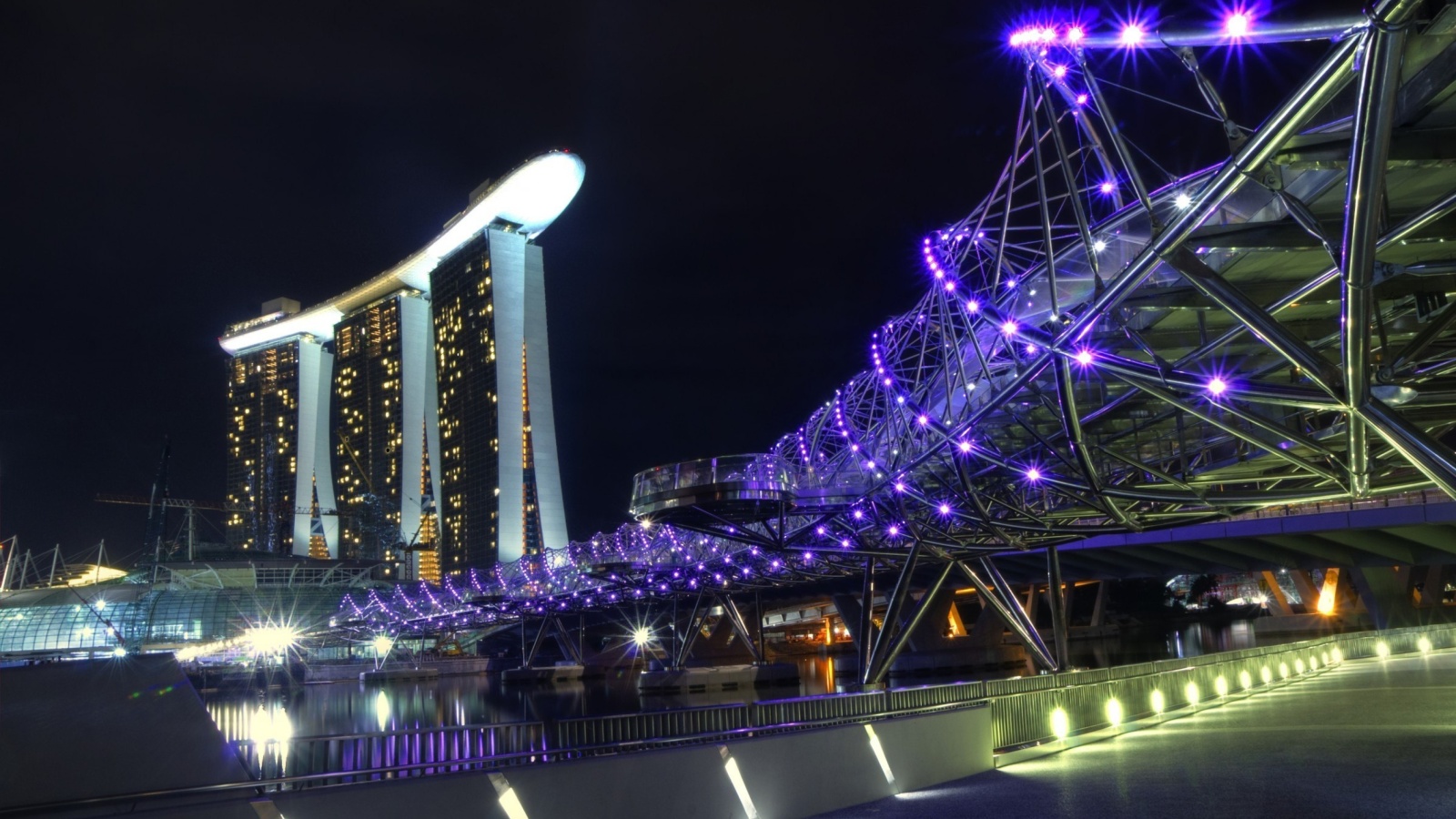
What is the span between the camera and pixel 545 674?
8144 centimetres

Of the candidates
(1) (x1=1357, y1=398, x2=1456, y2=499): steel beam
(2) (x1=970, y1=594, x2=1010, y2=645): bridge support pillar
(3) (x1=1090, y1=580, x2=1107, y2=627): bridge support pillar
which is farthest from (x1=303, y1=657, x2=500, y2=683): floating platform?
(1) (x1=1357, y1=398, x2=1456, y2=499): steel beam

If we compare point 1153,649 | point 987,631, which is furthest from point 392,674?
point 1153,649

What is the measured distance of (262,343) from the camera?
194250mm

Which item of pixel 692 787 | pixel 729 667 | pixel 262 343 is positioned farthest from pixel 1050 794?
pixel 262 343

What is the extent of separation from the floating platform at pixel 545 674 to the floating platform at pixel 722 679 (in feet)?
71.5

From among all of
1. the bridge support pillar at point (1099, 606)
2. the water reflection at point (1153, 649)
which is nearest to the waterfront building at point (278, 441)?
the bridge support pillar at point (1099, 606)

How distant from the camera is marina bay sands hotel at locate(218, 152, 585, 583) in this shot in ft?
412

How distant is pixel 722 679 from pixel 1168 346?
46.5m

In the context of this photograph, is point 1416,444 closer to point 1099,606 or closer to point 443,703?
point 443,703

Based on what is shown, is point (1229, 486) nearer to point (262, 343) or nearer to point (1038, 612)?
point (1038, 612)

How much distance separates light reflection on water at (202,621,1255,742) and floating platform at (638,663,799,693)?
1448 millimetres

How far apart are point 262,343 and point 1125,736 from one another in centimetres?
20050

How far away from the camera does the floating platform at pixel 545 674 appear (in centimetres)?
8144

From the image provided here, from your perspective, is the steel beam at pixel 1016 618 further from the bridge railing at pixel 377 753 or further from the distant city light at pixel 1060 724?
the bridge railing at pixel 377 753
